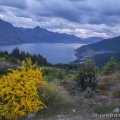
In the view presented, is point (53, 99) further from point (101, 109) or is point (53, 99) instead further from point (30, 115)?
point (101, 109)

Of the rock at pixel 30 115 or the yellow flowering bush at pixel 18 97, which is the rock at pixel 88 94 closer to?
the yellow flowering bush at pixel 18 97

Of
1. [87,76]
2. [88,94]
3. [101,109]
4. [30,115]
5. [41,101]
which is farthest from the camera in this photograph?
[87,76]

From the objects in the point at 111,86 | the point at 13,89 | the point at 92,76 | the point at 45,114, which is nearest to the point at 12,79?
the point at 13,89

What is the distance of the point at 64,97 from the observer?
676 centimetres

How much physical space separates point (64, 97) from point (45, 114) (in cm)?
91

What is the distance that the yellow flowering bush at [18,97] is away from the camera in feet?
19.6

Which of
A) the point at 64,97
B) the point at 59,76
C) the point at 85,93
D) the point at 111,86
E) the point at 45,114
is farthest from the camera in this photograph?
the point at 59,76

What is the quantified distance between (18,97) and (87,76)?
2.93 m

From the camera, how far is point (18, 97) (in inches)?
243

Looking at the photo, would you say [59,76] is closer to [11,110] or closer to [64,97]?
[64,97]

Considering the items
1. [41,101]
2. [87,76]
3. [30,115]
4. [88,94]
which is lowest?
[30,115]

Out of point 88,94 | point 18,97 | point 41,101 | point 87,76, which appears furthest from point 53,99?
point 87,76

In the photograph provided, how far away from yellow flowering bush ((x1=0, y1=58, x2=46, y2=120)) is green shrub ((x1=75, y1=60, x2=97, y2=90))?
214cm

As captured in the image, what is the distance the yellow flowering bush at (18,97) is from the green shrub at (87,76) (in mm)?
2143
